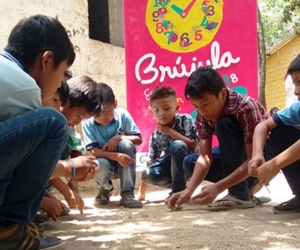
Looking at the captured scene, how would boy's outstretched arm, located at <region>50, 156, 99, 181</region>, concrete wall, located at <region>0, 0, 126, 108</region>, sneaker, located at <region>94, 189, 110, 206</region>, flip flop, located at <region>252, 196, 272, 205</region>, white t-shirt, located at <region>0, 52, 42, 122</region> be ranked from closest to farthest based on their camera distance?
1. white t-shirt, located at <region>0, 52, 42, 122</region>
2. boy's outstretched arm, located at <region>50, 156, 99, 181</region>
3. flip flop, located at <region>252, 196, 272, 205</region>
4. sneaker, located at <region>94, 189, 110, 206</region>
5. concrete wall, located at <region>0, 0, 126, 108</region>

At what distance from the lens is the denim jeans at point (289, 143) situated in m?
2.04

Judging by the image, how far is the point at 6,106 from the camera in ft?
4.31

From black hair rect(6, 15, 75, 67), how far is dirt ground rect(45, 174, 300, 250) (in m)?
0.71

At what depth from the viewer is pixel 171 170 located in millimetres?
2939

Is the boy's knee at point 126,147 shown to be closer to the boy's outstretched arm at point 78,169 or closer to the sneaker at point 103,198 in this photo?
the sneaker at point 103,198

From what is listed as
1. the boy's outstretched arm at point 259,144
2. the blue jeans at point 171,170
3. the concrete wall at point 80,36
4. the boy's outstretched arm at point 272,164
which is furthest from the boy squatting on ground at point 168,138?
the concrete wall at point 80,36

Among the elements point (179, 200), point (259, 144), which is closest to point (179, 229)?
point (179, 200)

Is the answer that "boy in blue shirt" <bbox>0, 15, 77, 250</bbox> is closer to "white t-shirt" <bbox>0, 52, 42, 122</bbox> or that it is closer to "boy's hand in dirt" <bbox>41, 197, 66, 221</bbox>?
"white t-shirt" <bbox>0, 52, 42, 122</bbox>

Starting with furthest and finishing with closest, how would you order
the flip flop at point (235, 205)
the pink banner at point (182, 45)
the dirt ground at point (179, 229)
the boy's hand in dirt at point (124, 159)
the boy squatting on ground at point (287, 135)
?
the pink banner at point (182, 45), the boy's hand in dirt at point (124, 159), the flip flop at point (235, 205), the boy squatting on ground at point (287, 135), the dirt ground at point (179, 229)

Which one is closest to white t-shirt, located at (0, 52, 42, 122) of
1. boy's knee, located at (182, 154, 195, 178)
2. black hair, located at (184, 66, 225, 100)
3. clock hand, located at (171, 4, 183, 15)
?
black hair, located at (184, 66, 225, 100)

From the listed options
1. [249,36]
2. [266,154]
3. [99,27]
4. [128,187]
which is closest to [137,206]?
[128,187]

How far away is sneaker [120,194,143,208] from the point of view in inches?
107

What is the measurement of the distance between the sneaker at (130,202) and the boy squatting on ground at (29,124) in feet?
3.93

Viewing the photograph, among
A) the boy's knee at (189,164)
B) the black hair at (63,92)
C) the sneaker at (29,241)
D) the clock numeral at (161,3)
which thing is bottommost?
the boy's knee at (189,164)
